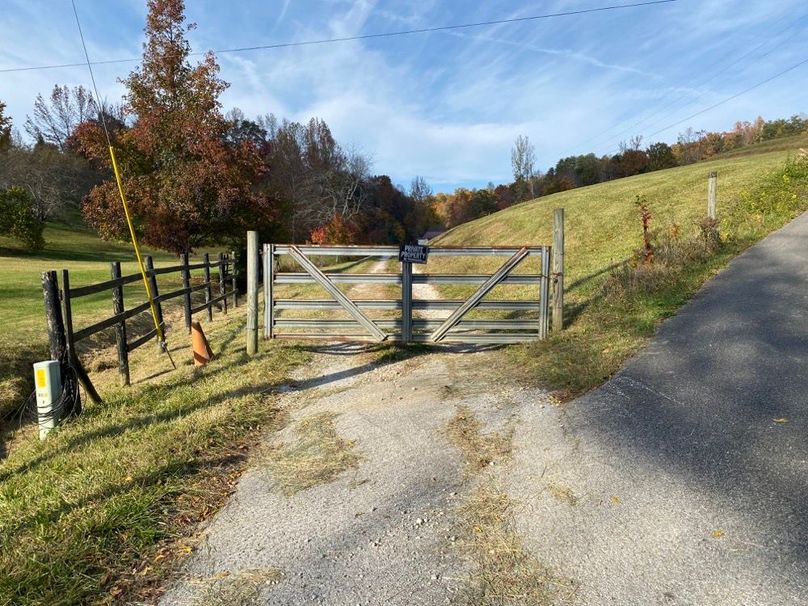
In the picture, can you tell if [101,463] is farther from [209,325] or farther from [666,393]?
[209,325]

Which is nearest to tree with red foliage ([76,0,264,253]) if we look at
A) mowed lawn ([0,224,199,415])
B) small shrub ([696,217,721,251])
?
mowed lawn ([0,224,199,415])

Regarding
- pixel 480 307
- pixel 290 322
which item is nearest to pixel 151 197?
pixel 290 322

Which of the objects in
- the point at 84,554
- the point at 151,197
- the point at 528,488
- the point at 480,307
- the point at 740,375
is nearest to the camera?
the point at 84,554

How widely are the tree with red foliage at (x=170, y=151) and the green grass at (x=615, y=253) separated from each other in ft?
28.2

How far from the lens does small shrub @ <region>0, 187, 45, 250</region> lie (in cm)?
3825

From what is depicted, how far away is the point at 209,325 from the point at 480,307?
7.77m

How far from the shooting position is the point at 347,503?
133 inches

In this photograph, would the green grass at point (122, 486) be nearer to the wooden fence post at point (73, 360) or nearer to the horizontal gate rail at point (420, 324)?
the wooden fence post at point (73, 360)

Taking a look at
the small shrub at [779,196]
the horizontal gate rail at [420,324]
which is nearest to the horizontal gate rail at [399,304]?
the horizontal gate rail at [420,324]

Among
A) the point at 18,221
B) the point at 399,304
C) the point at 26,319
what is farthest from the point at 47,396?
the point at 18,221

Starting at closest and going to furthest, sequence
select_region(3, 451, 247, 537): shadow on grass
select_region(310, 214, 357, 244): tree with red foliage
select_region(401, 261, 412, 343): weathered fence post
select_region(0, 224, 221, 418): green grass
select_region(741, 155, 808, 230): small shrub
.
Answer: select_region(3, 451, 247, 537): shadow on grass < select_region(401, 261, 412, 343): weathered fence post < select_region(0, 224, 221, 418): green grass < select_region(741, 155, 808, 230): small shrub < select_region(310, 214, 357, 244): tree with red foliage

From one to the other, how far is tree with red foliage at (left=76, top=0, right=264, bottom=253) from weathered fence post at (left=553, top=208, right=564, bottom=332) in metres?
11.7

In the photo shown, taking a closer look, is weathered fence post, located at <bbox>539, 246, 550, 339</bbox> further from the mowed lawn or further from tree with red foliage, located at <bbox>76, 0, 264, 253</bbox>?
tree with red foliage, located at <bbox>76, 0, 264, 253</bbox>

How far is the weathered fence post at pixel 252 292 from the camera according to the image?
7.47 m
